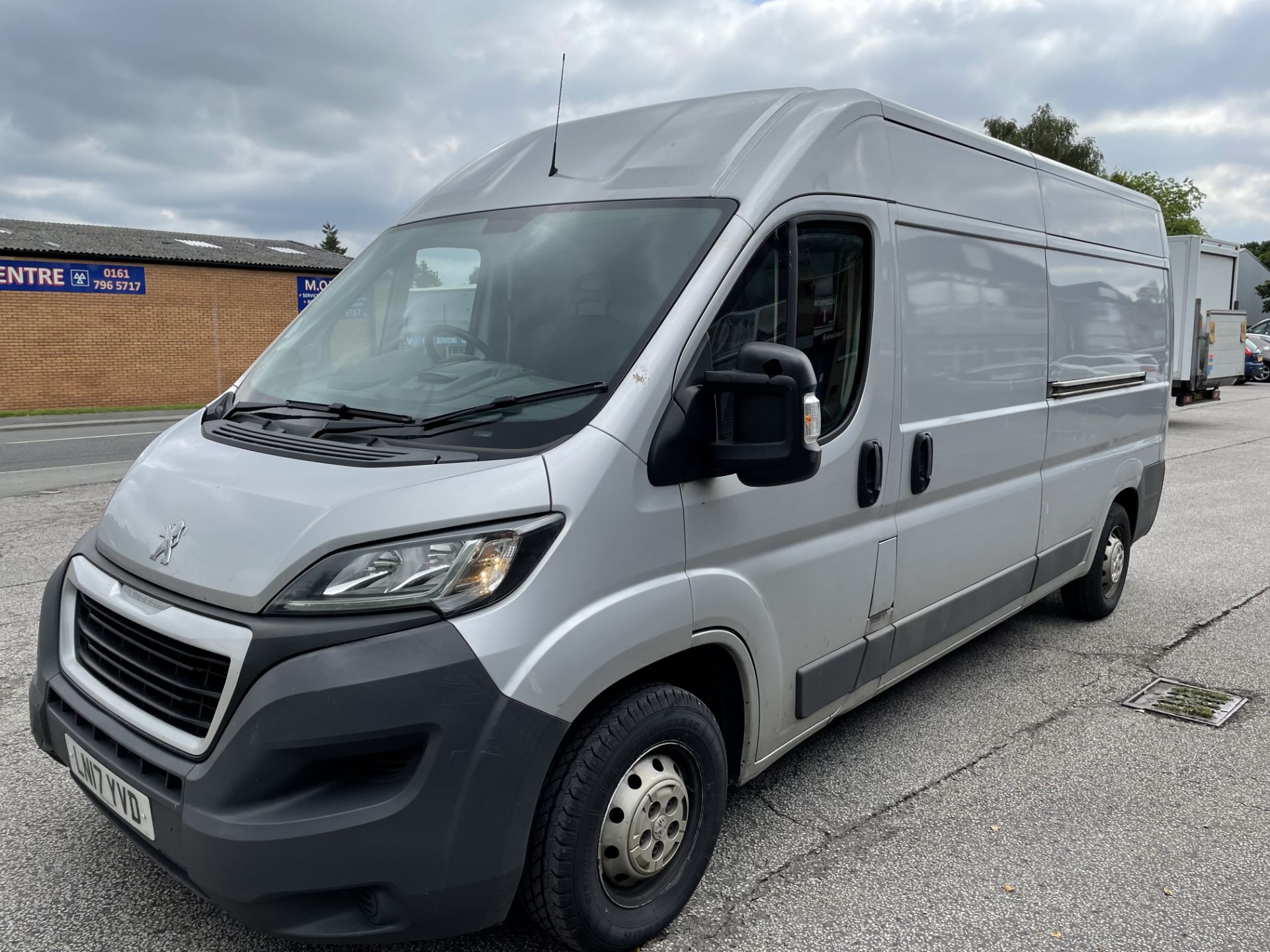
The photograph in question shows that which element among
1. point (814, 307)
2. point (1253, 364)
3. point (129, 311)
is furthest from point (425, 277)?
point (1253, 364)

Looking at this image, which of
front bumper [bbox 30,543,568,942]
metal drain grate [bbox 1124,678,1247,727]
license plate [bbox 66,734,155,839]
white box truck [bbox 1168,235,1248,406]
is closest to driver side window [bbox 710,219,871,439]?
front bumper [bbox 30,543,568,942]

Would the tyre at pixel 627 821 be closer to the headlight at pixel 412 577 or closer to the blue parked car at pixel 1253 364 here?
the headlight at pixel 412 577

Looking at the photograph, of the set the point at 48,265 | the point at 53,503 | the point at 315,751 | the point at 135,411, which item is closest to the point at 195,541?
the point at 315,751

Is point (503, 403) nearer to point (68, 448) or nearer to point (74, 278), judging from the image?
point (68, 448)

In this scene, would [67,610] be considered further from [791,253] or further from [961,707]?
[961,707]

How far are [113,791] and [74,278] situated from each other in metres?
28.1

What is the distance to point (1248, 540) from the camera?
786 cm

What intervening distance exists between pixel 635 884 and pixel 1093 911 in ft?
4.42

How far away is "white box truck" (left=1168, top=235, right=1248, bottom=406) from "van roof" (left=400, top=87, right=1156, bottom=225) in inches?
582

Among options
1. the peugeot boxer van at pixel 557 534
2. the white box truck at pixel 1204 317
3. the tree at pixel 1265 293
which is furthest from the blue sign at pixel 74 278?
the tree at pixel 1265 293

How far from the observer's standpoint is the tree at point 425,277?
330 cm

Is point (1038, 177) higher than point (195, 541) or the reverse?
higher

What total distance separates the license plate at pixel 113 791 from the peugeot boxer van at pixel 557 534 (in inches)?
0.6

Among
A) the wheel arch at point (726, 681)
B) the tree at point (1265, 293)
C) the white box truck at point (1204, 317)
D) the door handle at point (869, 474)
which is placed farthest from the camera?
the tree at point (1265, 293)
